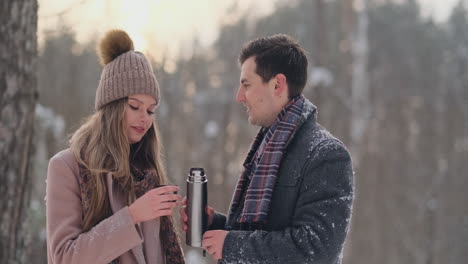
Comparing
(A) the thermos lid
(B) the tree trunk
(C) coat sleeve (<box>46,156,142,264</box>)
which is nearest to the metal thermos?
(A) the thermos lid

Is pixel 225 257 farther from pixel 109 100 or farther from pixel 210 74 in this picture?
pixel 210 74

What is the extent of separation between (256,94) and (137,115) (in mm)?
504

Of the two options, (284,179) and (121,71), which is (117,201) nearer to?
(121,71)

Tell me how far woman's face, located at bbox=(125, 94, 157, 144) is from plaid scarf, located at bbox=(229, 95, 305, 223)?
1.63ft

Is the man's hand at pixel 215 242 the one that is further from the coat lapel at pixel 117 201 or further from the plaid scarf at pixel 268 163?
the coat lapel at pixel 117 201

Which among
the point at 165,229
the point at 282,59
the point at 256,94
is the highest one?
the point at 282,59

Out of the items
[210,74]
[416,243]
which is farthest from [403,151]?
[210,74]

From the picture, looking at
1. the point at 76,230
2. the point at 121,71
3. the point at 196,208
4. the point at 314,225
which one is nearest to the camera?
the point at 314,225

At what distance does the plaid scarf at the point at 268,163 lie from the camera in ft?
7.15

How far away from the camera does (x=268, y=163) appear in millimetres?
2229

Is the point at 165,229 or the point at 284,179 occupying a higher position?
the point at 284,179

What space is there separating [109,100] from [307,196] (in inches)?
35.6

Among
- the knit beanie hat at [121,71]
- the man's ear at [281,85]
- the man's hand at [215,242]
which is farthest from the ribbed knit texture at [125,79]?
the man's hand at [215,242]

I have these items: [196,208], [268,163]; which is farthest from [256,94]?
[196,208]
